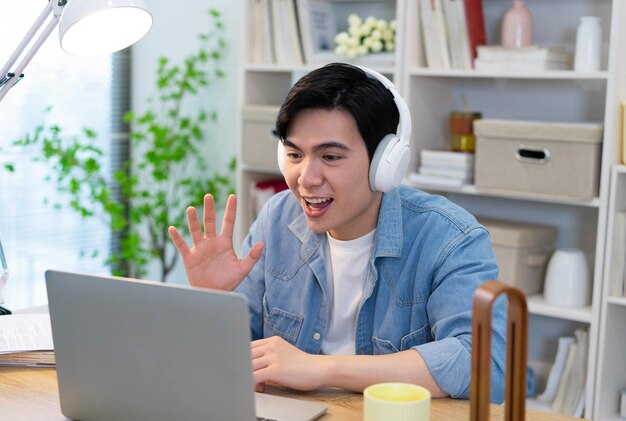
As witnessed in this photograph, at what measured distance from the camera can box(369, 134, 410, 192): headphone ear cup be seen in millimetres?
1772

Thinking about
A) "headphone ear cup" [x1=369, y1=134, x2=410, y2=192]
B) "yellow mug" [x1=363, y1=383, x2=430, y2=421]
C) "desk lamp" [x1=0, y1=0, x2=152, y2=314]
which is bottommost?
"yellow mug" [x1=363, y1=383, x2=430, y2=421]

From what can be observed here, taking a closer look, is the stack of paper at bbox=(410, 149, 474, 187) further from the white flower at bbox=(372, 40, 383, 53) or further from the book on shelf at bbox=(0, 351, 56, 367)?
the book on shelf at bbox=(0, 351, 56, 367)

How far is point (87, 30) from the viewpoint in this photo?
1655 mm

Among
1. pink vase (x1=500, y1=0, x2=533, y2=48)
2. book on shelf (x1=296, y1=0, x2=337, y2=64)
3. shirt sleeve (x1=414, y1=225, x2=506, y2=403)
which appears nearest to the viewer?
shirt sleeve (x1=414, y1=225, x2=506, y2=403)

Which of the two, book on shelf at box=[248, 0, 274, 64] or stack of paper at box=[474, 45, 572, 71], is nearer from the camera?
stack of paper at box=[474, 45, 572, 71]

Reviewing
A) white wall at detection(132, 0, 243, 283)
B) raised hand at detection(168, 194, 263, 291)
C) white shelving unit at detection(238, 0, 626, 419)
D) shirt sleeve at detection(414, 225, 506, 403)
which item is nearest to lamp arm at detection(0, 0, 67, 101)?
raised hand at detection(168, 194, 263, 291)

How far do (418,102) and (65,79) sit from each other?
157 cm

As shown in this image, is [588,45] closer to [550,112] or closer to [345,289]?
[550,112]

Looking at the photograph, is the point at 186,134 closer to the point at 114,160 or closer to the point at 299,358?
the point at 114,160

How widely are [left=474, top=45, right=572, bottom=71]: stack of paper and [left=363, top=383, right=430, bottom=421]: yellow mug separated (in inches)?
72.2

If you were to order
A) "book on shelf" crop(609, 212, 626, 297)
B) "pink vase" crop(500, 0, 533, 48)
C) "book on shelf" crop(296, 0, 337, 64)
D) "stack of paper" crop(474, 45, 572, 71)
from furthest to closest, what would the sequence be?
"book on shelf" crop(296, 0, 337, 64)
"pink vase" crop(500, 0, 533, 48)
"stack of paper" crop(474, 45, 572, 71)
"book on shelf" crop(609, 212, 626, 297)

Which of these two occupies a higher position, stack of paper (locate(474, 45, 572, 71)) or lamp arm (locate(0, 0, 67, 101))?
stack of paper (locate(474, 45, 572, 71))

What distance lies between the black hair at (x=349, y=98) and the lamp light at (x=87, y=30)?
0.33m

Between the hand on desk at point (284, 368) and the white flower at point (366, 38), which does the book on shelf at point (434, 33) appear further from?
the hand on desk at point (284, 368)
